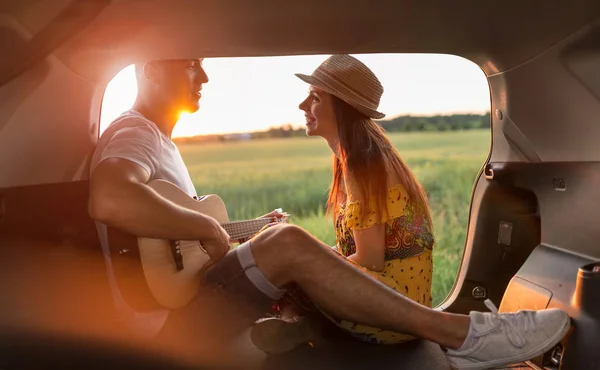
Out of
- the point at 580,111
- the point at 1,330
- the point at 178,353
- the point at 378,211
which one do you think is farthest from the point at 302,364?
the point at 580,111

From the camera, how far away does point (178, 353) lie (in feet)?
7.74

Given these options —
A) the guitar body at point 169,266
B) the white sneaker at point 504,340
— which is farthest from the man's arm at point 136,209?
the white sneaker at point 504,340

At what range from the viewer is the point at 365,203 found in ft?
7.62

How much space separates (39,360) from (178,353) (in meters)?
0.46

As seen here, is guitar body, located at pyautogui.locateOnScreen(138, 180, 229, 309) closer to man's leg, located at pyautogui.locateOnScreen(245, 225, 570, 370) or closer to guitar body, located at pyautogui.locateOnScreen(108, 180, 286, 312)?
guitar body, located at pyautogui.locateOnScreen(108, 180, 286, 312)

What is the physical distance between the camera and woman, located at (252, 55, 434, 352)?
234 centimetres

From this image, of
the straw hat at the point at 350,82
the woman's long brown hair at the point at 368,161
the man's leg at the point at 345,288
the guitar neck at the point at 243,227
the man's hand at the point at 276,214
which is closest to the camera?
the man's leg at the point at 345,288

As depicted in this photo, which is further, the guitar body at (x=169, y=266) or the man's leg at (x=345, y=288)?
the guitar body at (x=169, y=266)

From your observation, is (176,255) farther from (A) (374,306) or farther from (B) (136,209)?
(A) (374,306)

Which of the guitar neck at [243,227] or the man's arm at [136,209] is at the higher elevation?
the man's arm at [136,209]

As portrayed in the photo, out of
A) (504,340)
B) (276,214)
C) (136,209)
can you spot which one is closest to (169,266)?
(136,209)

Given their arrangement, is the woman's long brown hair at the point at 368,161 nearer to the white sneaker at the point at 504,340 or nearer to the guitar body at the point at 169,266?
the white sneaker at the point at 504,340

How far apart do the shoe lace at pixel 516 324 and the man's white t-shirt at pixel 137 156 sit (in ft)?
3.90

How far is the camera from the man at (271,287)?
87.0 inches
